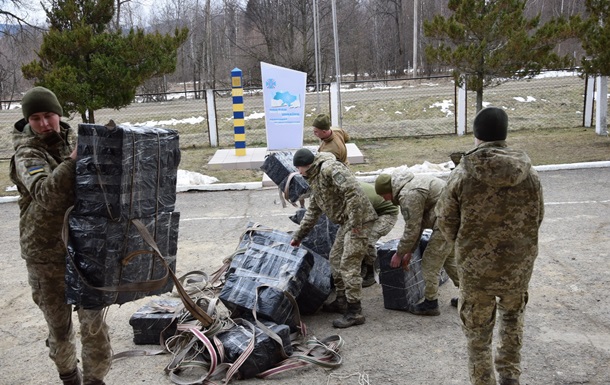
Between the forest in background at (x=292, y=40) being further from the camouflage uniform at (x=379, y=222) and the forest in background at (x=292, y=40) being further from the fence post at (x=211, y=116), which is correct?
the camouflage uniform at (x=379, y=222)

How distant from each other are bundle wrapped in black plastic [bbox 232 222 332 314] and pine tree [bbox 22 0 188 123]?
28.1ft

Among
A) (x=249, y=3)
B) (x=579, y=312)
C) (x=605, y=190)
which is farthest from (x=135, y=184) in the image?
(x=249, y=3)

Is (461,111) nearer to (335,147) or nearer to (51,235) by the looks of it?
(335,147)

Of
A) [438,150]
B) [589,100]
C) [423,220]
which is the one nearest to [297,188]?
[423,220]

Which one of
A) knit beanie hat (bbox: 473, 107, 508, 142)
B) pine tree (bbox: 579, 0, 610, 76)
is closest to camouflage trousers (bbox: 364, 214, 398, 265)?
knit beanie hat (bbox: 473, 107, 508, 142)

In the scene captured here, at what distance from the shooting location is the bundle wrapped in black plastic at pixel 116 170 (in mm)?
3344

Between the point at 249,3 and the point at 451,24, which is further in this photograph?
the point at 249,3

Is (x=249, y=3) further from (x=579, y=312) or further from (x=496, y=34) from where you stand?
(x=579, y=312)

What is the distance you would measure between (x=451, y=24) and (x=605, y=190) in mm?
5351

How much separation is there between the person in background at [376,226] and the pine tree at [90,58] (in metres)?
8.70

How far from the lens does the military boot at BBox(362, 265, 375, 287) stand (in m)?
6.16

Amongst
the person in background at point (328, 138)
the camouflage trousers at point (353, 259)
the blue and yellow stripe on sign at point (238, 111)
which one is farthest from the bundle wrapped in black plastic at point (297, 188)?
the blue and yellow stripe on sign at point (238, 111)

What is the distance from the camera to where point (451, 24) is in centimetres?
1320

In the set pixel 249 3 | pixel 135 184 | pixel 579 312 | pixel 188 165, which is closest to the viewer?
pixel 135 184
